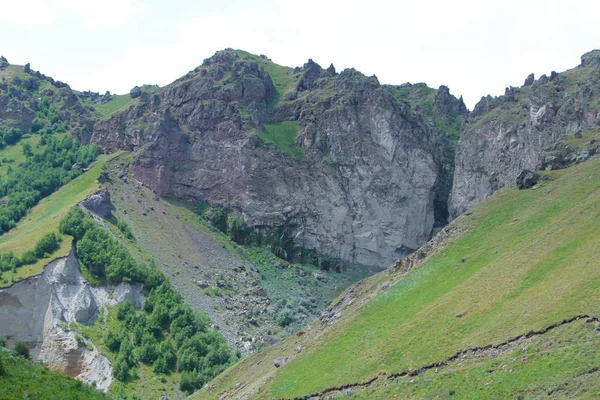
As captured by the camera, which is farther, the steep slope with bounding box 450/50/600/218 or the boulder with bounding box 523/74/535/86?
the boulder with bounding box 523/74/535/86

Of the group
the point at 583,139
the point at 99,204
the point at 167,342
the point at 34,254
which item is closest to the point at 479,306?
the point at 583,139

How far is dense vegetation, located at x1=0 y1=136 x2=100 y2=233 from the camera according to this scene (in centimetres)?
15312

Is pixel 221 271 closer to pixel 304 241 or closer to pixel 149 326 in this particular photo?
pixel 304 241

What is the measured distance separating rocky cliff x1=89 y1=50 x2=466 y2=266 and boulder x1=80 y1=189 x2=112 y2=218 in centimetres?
2300

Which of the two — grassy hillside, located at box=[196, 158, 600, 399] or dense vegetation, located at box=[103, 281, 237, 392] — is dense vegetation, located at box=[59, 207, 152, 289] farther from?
grassy hillside, located at box=[196, 158, 600, 399]

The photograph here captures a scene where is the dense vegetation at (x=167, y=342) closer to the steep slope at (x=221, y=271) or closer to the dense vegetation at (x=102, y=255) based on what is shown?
the dense vegetation at (x=102, y=255)

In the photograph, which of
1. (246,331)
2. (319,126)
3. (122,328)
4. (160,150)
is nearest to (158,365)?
(122,328)

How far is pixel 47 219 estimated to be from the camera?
5502 inches

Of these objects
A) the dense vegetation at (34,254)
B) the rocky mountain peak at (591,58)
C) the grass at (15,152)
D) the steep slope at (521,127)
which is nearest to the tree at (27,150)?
the grass at (15,152)

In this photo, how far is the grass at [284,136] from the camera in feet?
584

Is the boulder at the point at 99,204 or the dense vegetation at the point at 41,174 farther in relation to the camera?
the dense vegetation at the point at 41,174

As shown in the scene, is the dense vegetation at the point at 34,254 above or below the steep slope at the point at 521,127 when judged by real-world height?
above

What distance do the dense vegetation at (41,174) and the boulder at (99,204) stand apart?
18.2m

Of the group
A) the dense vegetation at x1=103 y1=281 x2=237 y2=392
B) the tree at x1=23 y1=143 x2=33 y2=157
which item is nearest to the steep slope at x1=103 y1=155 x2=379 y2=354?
the dense vegetation at x1=103 y1=281 x2=237 y2=392
